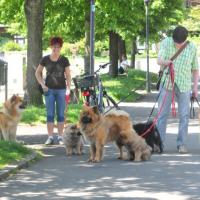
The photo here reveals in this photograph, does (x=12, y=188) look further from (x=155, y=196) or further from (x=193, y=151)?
(x=193, y=151)

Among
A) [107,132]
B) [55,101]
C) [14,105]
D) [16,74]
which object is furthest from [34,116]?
[16,74]

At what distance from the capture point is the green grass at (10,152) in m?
11.6

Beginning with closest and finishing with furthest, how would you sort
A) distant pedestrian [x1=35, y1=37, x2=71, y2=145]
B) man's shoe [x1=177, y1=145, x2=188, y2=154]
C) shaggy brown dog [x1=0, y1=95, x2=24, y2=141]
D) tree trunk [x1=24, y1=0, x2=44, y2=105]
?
man's shoe [x1=177, y1=145, x2=188, y2=154], shaggy brown dog [x1=0, y1=95, x2=24, y2=141], distant pedestrian [x1=35, y1=37, x2=71, y2=145], tree trunk [x1=24, y1=0, x2=44, y2=105]

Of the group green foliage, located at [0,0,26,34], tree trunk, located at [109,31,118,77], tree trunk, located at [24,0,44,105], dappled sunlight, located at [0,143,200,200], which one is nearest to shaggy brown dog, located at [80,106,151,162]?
dappled sunlight, located at [0,143,200,200]

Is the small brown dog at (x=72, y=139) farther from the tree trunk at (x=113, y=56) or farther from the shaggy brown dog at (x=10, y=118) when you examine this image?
the tree trunk at (x=113, y=56)

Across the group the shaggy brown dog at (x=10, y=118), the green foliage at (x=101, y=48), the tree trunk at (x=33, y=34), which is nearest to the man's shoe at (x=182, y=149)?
the shaggy brown dog at (x=10, y=118)

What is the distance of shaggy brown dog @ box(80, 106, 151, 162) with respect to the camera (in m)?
11.9

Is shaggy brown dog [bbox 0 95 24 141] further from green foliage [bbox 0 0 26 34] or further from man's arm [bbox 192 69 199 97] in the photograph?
green foliage [bbox 0 0 26 34]

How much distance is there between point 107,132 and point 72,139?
107 cm

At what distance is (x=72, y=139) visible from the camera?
12.9 m

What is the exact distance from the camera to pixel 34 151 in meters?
13.1

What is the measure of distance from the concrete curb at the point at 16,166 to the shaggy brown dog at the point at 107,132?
100 cm

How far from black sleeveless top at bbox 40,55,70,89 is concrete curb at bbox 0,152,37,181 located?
1.99 meters

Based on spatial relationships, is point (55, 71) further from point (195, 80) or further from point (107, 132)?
point (195, 80)
